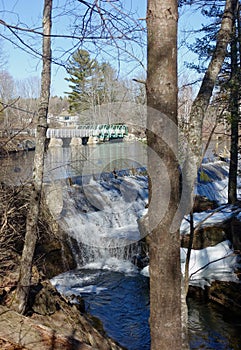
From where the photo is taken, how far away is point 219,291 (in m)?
6.43

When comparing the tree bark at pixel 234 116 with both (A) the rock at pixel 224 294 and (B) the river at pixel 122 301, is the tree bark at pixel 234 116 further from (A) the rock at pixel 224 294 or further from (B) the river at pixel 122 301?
(A) the rock at pixel 224 294

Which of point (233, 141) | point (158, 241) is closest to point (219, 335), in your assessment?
point (158, 241)

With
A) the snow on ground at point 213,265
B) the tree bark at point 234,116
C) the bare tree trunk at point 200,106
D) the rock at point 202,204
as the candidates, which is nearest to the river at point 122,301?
the snow on ground at point 213,265

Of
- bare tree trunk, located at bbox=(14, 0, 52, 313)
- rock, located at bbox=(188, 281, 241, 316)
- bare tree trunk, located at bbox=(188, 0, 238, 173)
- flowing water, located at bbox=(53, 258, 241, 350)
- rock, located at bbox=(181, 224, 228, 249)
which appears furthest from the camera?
rock, located at bbox=(181, 224, 228, 249)

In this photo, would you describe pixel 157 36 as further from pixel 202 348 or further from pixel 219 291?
pixel 219 291

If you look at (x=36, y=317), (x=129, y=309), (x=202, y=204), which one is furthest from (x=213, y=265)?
(x=202, y=204)

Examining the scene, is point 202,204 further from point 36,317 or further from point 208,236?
point 36,317

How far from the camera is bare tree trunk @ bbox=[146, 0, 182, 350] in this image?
1.92 meters

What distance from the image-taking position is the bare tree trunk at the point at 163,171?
75.6 inches

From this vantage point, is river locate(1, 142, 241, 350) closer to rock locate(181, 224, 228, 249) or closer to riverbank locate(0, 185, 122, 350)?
riverbank locate(0, 185, 122, 350)

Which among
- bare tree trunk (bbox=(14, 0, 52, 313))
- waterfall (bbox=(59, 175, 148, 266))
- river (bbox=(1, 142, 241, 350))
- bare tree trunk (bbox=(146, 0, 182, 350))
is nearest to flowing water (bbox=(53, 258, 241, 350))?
river (bbox=(1, 142, 241, 350))

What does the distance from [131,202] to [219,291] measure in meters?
6.09

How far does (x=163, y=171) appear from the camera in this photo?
1.96 meters

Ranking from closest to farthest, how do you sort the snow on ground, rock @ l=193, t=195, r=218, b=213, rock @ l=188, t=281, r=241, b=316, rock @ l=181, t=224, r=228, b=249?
rock @ l=188, t=281, r=241, b=316 → the snow on ground → rock @ l=181, t=224, r=228, b=249 → rock @ l=193, t=195, r=218, b=213
